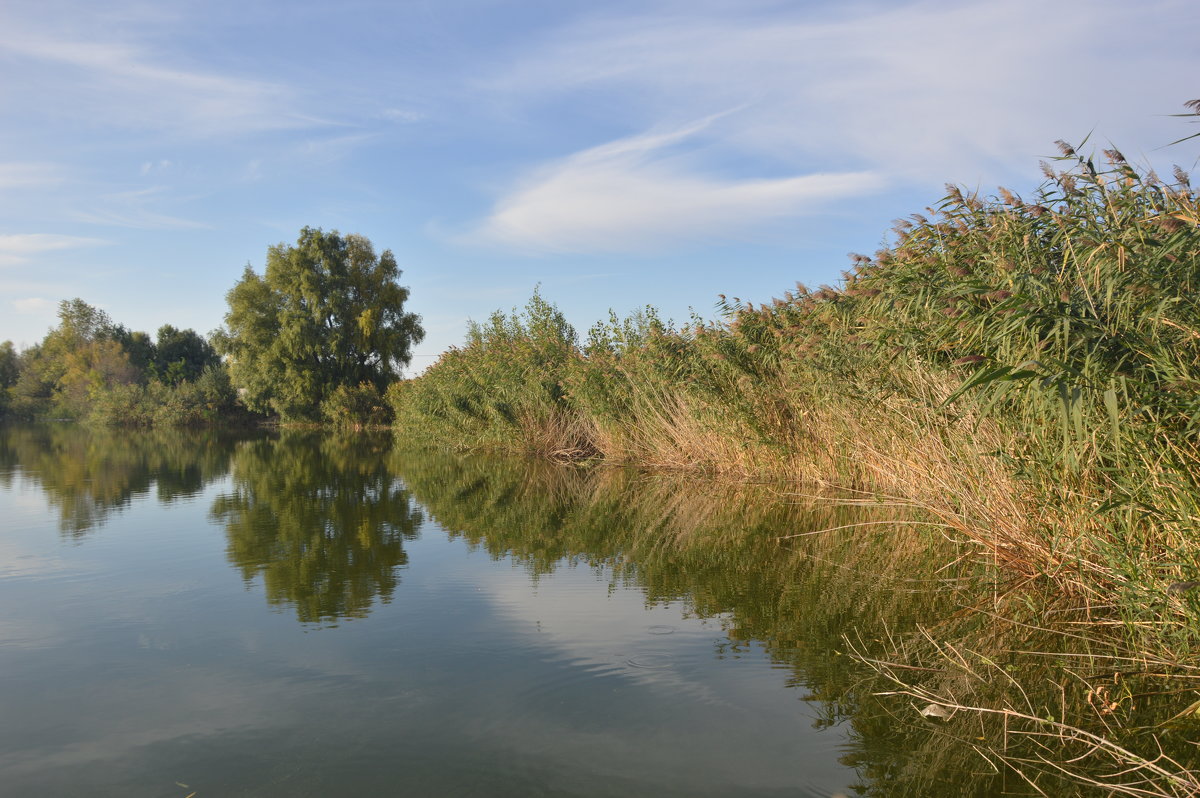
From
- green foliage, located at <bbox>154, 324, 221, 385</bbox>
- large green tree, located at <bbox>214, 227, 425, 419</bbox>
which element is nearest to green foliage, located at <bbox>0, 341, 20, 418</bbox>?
green foliage, located at <bbox>154, 324, 221, 385</bbox>

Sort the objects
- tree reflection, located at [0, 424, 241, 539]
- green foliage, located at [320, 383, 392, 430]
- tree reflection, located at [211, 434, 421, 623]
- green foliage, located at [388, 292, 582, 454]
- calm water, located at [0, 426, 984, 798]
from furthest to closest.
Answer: green foliage, located at [320, 383, 392, 430]
green foliage, located at [388, 292, 582, 454]
tree reflection, located at [0, 424, 241, 539]
tree reflection, located at [211, 434, 421, 623]
calm water, located at [0, 426, 984, 798]

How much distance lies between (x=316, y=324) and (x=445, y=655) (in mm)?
37840

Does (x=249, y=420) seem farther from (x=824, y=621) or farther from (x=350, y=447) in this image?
(x=824, y=621)

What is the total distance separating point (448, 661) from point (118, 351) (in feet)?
211

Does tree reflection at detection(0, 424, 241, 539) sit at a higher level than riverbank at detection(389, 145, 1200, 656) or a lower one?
lower

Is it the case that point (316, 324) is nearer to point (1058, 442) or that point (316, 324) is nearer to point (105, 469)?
point (105, 469)

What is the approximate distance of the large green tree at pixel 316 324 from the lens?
40500 mm

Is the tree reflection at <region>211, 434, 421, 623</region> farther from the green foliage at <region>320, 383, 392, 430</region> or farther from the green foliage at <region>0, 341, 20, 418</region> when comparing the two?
the green foliage at <region>0, 341, 20, 418</region>

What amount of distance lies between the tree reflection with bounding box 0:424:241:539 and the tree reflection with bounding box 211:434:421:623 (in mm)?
1275

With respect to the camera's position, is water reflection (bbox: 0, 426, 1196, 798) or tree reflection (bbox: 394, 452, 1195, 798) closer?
tree reflection (bbox: 394, 452, 1195, 798)

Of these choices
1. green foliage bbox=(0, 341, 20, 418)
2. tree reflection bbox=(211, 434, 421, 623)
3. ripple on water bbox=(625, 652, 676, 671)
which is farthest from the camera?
green foliage bbox=(0, 341, 20, 418)

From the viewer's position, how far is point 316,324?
4075cm

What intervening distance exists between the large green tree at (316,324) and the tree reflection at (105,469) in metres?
6.81

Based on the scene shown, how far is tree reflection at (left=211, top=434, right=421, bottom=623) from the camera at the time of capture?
733 cm
